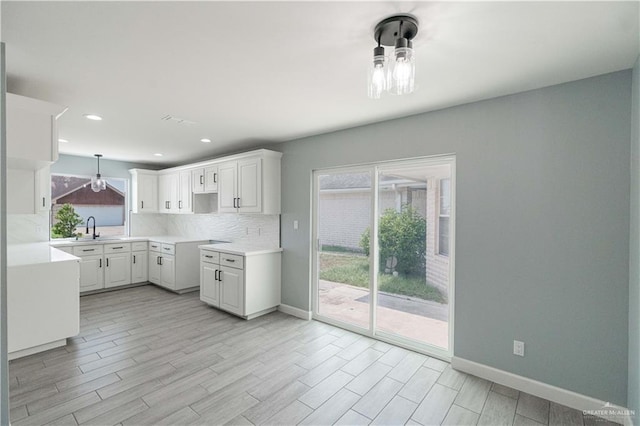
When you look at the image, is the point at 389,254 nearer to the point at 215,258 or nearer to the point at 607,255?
the point at 607,255

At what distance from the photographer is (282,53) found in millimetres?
1919

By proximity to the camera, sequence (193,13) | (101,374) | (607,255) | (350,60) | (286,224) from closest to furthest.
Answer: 1. (193,13)
2. (350,60)
3. (607,255)
4. (101,374)
5. (286,224)

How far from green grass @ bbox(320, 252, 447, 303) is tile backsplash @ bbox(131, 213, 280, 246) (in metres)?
Result: 0.90

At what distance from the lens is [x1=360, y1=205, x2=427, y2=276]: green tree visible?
321 centimetres

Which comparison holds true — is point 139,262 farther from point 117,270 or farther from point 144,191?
point 144,191

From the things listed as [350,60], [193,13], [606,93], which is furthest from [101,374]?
[606,93]

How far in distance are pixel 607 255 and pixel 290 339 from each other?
2.88 m

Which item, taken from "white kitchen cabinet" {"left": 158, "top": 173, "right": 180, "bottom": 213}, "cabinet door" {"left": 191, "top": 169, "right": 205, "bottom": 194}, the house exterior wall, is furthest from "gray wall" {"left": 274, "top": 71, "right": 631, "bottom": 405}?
"white kitchen cabinet" {"left": 158, "top": 173, "right": 180, "bottom": 213}

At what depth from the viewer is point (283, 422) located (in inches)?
81.4

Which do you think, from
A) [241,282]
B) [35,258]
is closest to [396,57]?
[241,282]

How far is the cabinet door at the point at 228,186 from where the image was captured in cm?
452

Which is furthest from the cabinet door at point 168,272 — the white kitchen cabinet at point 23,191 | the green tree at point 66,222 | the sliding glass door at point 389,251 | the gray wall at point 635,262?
the gray wall at point 635,262

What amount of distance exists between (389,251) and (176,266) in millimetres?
3673

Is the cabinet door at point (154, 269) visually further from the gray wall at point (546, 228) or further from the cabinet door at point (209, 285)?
the gray wall at point (546, 228)
